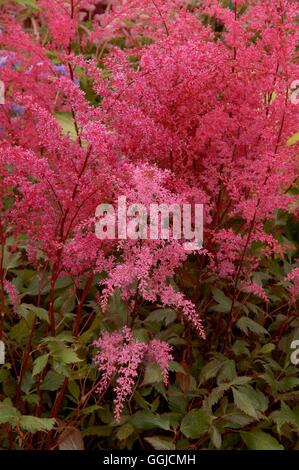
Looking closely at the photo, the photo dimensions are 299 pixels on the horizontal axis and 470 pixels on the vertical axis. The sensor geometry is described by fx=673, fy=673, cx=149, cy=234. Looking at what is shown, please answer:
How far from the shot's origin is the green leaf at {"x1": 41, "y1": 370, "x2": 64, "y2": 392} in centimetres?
196

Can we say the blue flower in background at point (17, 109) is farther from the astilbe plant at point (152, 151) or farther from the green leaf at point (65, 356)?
the green leaf at point (65, 356)

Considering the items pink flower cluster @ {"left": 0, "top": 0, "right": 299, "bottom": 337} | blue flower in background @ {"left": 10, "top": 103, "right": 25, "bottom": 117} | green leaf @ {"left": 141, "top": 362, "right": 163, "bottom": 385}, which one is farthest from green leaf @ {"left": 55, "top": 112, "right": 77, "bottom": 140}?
green leaf @ {"left": 141, "top": 362, "right": 163, "bottom": 385}

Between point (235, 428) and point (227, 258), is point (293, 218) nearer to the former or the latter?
point (227, 258)

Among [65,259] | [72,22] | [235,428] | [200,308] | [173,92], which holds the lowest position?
[235,428]

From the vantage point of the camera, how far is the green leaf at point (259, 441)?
1.92 metres

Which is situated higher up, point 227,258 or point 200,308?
point 227,258

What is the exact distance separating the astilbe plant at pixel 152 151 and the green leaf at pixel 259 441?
0.37 meters

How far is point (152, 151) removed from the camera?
1897 mm

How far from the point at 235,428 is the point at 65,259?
2.54 feet

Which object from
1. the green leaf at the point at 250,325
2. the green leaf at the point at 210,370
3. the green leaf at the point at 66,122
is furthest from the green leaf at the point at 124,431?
the green leaf at the point at 66,122

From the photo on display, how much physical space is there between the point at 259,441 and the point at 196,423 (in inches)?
7.9

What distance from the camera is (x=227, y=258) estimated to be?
2.14 m
